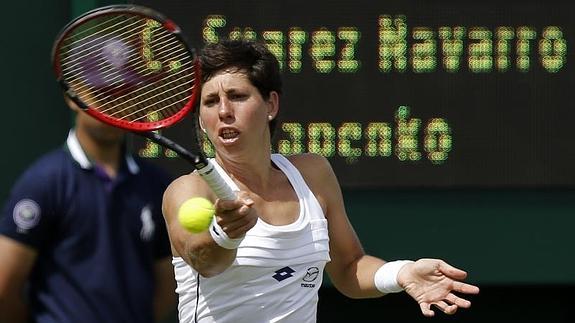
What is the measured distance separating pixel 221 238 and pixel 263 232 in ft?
1.26

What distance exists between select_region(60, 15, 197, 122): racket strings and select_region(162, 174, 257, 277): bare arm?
21 cm

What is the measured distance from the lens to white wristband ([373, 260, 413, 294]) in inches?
148

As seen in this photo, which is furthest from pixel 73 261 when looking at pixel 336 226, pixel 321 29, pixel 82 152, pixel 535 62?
pixel 535 62

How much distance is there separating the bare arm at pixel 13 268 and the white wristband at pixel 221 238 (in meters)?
0.45

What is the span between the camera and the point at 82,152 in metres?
3.49

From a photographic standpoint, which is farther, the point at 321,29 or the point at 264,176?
the point at 321,29

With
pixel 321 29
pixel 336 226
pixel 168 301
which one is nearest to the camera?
pixel 168 301

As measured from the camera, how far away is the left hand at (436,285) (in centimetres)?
356

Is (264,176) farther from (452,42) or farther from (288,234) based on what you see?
(452,42)

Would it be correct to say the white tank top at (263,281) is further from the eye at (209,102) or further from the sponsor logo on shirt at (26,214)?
the sponsor logo on shirt at (26,214)

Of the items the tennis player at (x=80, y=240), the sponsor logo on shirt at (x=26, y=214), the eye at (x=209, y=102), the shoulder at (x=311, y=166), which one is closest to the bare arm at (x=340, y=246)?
the shoulder at (x=311, y=166)

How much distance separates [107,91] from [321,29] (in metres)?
1.82

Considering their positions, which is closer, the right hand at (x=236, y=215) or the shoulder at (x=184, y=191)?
the right hand at (x=236, y=215)

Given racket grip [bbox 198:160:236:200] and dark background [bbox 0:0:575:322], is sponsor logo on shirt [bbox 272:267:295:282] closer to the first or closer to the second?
racket grip [bbox 198:160:236:200]
